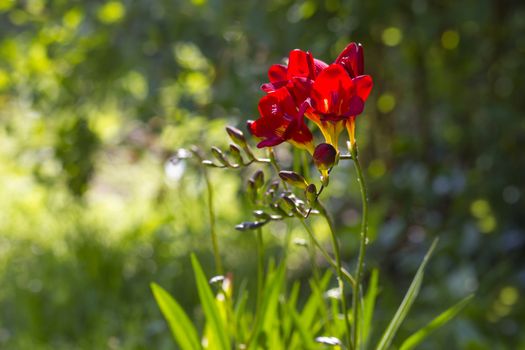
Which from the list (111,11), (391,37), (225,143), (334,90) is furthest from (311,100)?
(391,37)

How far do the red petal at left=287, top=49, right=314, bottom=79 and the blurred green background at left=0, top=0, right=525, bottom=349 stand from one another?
3.63 ft

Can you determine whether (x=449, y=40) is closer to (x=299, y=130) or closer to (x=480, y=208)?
(x=480, y=208)

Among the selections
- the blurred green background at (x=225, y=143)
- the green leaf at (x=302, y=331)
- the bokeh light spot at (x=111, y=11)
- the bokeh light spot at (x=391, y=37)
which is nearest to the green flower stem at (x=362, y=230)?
the green leaf at (x=302, y=331)

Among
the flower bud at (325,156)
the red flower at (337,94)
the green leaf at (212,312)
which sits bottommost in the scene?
the green leaf at (212,312)

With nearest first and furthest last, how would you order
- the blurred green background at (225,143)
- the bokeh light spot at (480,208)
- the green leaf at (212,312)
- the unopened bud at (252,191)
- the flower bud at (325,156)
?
the flower bud at (325,156) → the unopened bud at (252,191) → the green leaf at (212,312) → the blurred green background at (225,143) → the bokeh light spot at (480,208)

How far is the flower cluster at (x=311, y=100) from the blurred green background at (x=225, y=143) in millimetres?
1108

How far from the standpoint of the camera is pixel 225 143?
278 centimetres

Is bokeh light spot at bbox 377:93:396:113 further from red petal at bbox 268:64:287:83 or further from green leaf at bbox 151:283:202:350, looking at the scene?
red petal at bbox 268:64:287:83

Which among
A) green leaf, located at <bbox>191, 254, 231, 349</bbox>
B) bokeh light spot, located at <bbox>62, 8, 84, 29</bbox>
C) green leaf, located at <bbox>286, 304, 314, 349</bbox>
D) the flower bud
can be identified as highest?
bokeh light spot, located at <bbox>62, 8, 84, 29</bbox>

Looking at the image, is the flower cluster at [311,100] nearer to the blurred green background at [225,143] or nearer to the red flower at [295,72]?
the red flower at [295,72]

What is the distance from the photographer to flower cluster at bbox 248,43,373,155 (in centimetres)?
100

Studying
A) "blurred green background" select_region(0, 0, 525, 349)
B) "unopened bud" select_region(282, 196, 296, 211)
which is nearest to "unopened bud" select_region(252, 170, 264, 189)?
"unopened bud" select_region(282, 196, 296, 211)

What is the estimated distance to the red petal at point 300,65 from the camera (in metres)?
1.06

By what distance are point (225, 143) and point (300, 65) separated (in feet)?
5.66
